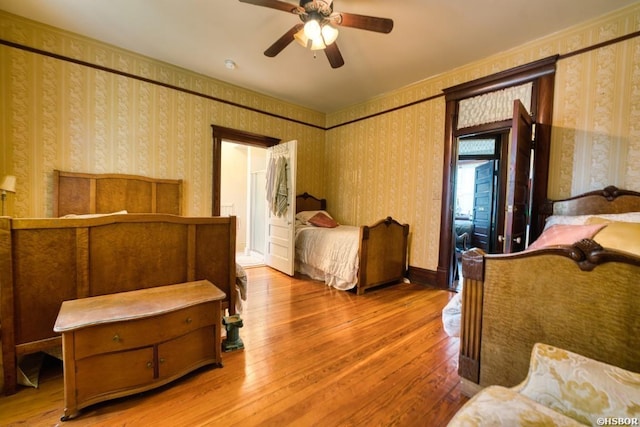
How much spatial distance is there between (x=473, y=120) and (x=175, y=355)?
12.2 feet

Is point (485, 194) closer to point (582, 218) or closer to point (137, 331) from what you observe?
point (582, 218)

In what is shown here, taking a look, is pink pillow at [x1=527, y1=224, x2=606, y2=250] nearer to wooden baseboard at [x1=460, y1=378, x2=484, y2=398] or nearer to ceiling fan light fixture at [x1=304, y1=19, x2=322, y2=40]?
wooden baseboard at [x1=460, y1=378, x2=484, y2=398]

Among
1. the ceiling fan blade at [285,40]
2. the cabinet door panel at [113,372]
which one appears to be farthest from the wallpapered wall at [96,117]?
the cabinet door panel at [113,372]

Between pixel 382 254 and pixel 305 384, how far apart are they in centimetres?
206

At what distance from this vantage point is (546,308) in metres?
1.19

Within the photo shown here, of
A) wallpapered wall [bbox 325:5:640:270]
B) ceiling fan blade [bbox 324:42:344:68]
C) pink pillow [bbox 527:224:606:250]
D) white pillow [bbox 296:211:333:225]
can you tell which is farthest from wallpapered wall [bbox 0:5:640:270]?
ceiling fan blade [bbox 324:42:344:68]

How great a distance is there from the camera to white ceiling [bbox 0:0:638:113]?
7.32 feet

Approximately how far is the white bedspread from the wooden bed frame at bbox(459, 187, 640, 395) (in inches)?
68.9

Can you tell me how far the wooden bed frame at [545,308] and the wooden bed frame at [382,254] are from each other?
1649 mm

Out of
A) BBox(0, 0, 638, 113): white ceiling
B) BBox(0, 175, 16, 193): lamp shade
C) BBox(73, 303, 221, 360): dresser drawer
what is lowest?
BBox(73, 303, 221, 360): dresser drawer

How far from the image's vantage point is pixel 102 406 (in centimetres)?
133

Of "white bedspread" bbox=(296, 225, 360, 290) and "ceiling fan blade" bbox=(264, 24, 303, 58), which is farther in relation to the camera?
"white bedspread" bbox=(296, 225, 360, 290)

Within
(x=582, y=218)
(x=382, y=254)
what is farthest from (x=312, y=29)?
(x=582, y=218)

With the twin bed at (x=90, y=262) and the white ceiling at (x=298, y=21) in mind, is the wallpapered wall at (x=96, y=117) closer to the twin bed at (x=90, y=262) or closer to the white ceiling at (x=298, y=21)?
the white ceiling at (x=298, y=21)
